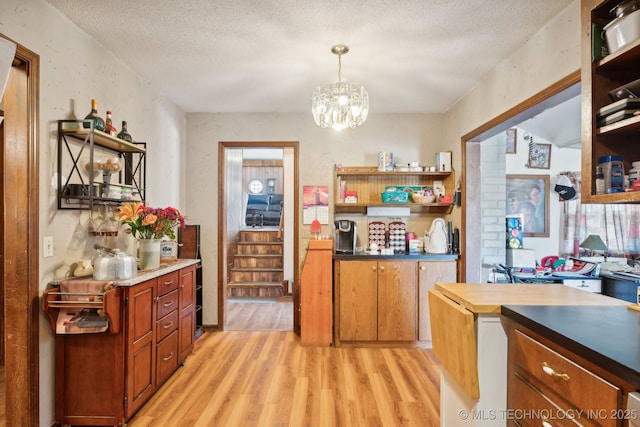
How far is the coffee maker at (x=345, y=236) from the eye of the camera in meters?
3.67

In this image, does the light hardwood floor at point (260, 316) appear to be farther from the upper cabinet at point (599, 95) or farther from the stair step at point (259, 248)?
the upper cabinet at point (599, 95)

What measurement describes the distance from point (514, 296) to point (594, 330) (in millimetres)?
494

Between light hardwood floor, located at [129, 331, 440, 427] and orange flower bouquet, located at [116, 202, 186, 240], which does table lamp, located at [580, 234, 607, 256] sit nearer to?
light hardwood floor, located at [129, 331, 440, 427]

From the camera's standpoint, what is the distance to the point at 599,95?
1.52m

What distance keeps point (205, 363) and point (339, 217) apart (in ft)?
6.62

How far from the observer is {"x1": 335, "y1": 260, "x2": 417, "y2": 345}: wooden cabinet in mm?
3393

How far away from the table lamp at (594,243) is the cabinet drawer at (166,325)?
5105mm

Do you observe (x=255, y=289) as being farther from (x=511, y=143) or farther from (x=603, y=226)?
(x=603, y=226)

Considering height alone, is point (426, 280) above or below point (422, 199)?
below

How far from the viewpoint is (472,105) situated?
317 cm

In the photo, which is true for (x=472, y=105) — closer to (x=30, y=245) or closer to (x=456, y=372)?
(x=456, y=372)

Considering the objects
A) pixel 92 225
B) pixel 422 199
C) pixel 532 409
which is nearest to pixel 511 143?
pixel 422 199

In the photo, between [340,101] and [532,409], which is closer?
[532,409]

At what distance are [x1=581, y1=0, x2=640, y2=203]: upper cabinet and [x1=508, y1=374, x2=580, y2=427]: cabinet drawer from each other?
88 cm
